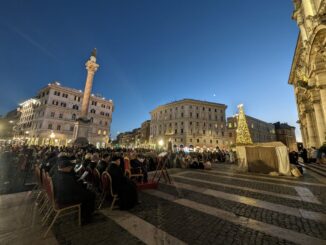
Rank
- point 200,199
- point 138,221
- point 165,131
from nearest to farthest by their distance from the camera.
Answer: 1. point 138,221
2. point 200,199
3. point 165,131

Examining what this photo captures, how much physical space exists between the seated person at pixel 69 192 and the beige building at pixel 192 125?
5044cm

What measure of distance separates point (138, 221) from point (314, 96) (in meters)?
19.7

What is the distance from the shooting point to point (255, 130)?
67750 mm

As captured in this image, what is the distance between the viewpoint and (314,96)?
14.7m

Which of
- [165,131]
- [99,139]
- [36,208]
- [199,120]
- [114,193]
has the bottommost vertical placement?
[36,208]

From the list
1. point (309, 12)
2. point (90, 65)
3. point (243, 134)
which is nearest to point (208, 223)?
point (243, 134)

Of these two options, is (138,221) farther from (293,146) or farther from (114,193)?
(293,146)

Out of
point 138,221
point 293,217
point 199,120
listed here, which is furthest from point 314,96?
point 199,120

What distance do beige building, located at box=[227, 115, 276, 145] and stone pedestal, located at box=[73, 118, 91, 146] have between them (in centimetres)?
5251

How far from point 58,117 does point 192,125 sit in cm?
4421

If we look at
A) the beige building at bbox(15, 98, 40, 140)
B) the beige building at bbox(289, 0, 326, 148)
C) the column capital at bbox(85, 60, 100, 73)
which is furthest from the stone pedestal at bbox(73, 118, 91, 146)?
the beige building at bbox(15, 98, 40, 140)

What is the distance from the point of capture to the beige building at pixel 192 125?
181 ft

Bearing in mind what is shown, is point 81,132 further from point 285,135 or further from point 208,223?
point 285,135

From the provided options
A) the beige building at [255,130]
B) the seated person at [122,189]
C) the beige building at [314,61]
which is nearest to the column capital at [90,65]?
the seated person at [122,189]
